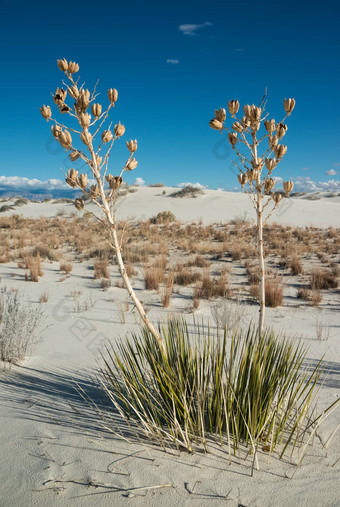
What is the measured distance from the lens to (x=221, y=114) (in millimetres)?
2180

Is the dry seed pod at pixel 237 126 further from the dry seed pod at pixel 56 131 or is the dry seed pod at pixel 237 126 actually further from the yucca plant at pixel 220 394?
the yucca plant at pixel 220 394

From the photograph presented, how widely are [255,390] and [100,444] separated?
974 millimetres

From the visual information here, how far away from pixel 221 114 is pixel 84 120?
83cm

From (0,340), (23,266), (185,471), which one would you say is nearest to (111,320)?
(0,340)

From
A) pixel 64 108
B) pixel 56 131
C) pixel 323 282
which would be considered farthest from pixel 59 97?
pixel 323 282

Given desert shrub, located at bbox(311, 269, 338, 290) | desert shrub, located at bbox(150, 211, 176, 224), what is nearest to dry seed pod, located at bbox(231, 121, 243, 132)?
desert shrub, located at bbox(311, 269, 338, 290)

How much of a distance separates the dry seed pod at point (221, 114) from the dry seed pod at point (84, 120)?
0.78 meters

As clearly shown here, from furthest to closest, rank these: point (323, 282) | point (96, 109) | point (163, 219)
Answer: point (163, 219)
point (323, 282)
point (96, 109)

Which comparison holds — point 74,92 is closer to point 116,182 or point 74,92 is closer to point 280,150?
point 116,182

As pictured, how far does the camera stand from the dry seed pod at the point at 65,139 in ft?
5.88

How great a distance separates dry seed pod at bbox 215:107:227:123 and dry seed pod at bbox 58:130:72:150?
2.95 feet

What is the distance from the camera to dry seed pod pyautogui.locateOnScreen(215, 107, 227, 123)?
2168mm

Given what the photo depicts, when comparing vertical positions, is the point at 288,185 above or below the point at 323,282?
above

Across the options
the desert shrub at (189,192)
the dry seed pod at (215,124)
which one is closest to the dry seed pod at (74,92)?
the dry seed pod at (215,124)
